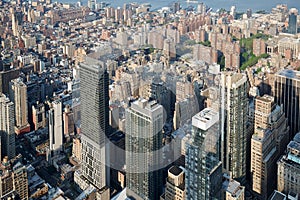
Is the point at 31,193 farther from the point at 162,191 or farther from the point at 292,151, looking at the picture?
the point at 292,151

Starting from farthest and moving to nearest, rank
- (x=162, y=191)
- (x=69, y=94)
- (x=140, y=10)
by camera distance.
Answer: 1. (x=140, y=10)
2. (x=69, y=94)
3. (x=162, y=191)

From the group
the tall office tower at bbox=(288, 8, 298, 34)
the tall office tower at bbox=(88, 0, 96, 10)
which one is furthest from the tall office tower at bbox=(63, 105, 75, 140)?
the tall office tower at bbox=(88, 0, 96, 10)

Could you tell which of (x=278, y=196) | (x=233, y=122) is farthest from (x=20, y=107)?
(x=278, y=196)

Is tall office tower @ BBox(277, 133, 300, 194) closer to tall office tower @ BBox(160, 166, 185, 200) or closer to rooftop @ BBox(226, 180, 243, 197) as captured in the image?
rooftop @ BBox(226, 180, 243, 197)

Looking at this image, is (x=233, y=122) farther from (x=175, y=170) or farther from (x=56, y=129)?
(x=56, y=129)

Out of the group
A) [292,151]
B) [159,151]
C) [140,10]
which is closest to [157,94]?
[159,151]
